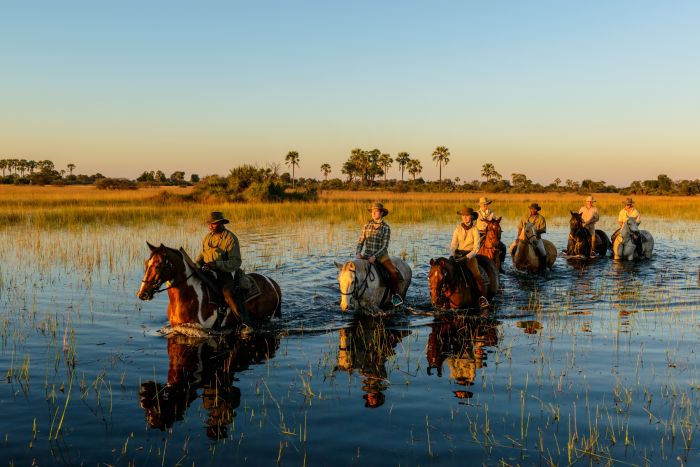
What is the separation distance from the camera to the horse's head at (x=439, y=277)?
11438 millimetres

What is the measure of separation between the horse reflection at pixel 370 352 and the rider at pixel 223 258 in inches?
78.8

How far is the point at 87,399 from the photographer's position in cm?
751

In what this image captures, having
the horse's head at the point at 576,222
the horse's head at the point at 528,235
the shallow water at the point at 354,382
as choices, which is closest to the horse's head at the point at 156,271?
the shallow water at the point at 354,382

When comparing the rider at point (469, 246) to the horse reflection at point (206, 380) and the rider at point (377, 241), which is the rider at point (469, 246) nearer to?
the rider at point (377, 241)

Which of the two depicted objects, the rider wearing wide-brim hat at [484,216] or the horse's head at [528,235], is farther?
the horse's head at [528,235]

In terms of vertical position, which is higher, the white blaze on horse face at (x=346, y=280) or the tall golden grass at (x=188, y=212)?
the tall golden grass at (x=188, y=212)

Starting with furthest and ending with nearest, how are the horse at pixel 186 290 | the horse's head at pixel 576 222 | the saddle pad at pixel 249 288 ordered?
the horse's head at pixel 576 222 → the saddle pad at pixel 249 288 → the horse at pixel 186 290

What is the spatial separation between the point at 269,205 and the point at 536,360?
116ft

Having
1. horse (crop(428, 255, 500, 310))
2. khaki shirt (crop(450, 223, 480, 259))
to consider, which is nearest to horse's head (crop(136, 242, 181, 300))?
horse (crop(428, 255, 500, 310))

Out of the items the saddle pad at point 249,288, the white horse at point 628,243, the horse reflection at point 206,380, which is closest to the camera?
the horse reflection at point 206,380

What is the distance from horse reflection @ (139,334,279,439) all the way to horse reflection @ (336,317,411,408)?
4.22 feet

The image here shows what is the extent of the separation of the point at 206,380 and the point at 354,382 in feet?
6.83

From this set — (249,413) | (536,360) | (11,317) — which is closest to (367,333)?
(536,360)

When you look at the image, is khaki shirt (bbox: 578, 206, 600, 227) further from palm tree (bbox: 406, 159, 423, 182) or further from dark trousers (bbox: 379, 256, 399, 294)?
palm tree (bbox: 406, 159, 423, 182)
